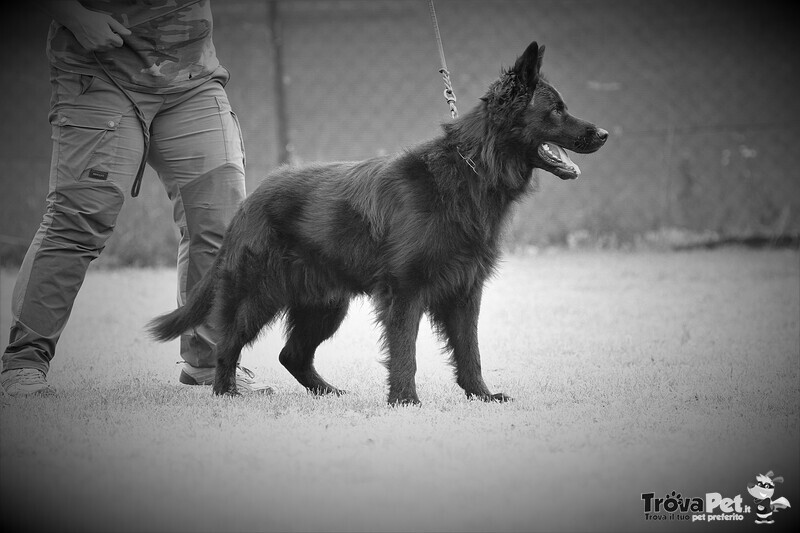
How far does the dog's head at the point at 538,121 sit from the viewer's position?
340 cm

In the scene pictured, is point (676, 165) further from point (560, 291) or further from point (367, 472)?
point (367, 472)

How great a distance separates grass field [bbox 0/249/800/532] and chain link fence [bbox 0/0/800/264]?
11.3 ft

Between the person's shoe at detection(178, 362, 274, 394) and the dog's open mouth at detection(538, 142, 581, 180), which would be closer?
the dog's open mouth at detection(538, 142, 581, 180)

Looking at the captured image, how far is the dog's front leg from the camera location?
3.36m

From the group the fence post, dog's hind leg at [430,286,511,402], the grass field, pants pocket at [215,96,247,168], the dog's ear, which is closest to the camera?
the grass field

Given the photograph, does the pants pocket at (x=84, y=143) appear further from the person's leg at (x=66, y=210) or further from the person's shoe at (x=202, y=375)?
the person's shoe at (x=202, y=375)

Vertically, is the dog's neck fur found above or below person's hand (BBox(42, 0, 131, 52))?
below

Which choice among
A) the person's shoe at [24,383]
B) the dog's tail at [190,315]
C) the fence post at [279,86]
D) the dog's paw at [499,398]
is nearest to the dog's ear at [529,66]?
the dog's paw at [499,398]

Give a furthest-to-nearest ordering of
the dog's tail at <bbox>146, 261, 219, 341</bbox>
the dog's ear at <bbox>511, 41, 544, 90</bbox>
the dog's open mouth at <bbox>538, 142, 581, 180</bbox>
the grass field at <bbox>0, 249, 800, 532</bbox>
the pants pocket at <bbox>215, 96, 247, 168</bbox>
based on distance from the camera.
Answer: the pants pocket at <bbox>215, 96, 247, 168</bbox> < the dog's tail at <bbox>146, 261, 219, 341</bbox> < the dog's open mouth at <bbox>538, 142, 581, 180</bbox> < the dog's ear at <bbox>511, 41, 544, 90</bbox> < the grass field at <bbox>0, 249, 800, 532</bbox>

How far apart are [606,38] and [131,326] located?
5.49m

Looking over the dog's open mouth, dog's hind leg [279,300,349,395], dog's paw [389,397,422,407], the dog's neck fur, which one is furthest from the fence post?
dog's paw [389,397,422,407]

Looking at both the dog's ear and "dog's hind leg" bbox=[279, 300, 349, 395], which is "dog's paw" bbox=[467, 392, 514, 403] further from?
the dog's ear

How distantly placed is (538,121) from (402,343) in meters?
1.03

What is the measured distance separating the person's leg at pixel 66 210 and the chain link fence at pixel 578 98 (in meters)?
4.66
